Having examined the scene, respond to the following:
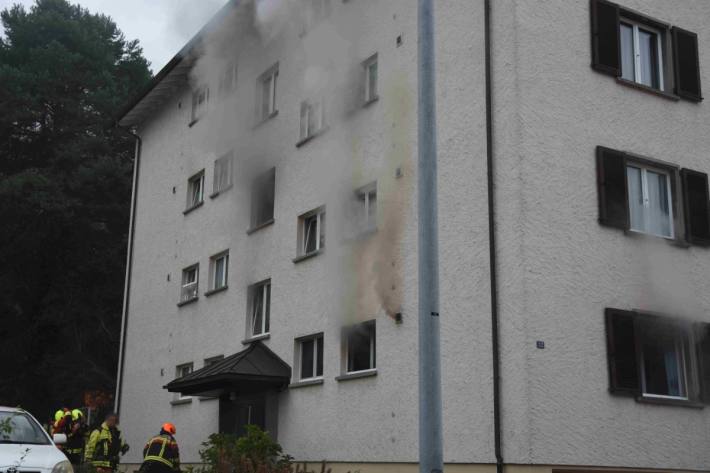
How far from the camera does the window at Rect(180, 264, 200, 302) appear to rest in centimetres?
2272

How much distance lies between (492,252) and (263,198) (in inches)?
313

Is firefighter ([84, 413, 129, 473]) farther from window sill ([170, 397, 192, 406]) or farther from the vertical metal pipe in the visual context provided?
the vertical metal pipe

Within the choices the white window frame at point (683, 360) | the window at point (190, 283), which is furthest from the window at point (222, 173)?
the white window frame at point (683, 360)

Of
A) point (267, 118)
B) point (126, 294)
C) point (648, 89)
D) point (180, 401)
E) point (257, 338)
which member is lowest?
point (180, 401)

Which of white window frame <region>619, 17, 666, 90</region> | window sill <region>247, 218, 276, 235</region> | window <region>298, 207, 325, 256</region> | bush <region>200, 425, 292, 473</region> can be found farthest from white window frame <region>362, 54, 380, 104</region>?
bush <region>200, 425, 292, 473</region>

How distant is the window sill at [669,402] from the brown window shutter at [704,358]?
226 mm

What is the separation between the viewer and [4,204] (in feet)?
107

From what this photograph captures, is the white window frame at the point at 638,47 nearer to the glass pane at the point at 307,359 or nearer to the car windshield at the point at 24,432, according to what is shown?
the glass pane at the point at 307,359

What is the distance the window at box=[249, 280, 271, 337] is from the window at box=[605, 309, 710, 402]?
7826 millimetres

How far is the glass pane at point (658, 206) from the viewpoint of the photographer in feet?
49.5

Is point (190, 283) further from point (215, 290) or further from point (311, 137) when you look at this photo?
point (311, 137)

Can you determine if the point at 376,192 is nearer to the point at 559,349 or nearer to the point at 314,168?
the point at 314,168

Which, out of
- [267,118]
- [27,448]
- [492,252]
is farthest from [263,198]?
[27,448]

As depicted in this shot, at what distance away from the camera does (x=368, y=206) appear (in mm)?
16641
